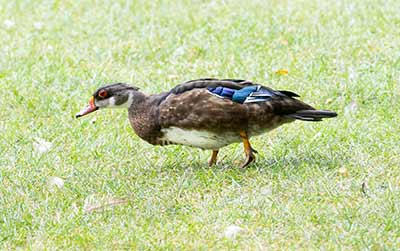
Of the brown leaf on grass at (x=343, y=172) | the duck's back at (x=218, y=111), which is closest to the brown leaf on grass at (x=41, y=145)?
the duck's back at (x=218, y=111)

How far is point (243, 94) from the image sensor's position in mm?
6473

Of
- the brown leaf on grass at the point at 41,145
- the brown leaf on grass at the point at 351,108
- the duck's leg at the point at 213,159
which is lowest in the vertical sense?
the brown leaf on grass at the point at 41,145

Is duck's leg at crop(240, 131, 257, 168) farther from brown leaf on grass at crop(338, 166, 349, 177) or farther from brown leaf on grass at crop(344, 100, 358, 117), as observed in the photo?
brown leaf on grass at crop(344, 100, 358, 117)

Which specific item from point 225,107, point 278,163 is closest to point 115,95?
point 225,107

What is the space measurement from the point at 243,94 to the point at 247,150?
1.30 feet

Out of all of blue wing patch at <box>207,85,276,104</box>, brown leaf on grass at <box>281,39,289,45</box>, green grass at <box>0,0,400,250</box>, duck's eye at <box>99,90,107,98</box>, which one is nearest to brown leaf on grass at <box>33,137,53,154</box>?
green grass at <box>0,0,400,250</box>

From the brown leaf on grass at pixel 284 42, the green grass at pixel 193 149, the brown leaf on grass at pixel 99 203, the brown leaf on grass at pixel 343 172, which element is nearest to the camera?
the green grass at pixel 193 149

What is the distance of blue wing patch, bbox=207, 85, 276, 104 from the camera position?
6457 millimetres

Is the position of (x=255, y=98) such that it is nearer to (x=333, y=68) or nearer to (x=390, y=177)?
(x=390, y=177)

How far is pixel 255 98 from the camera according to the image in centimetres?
648

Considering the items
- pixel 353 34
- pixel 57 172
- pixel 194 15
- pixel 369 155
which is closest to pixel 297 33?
pixel 353 34

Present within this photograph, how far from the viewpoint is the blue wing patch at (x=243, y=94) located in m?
6.46

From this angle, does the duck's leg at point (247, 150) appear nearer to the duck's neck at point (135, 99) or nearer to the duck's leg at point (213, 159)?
the duck's leg at point (213, 159)

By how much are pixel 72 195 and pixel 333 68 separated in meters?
3.41
